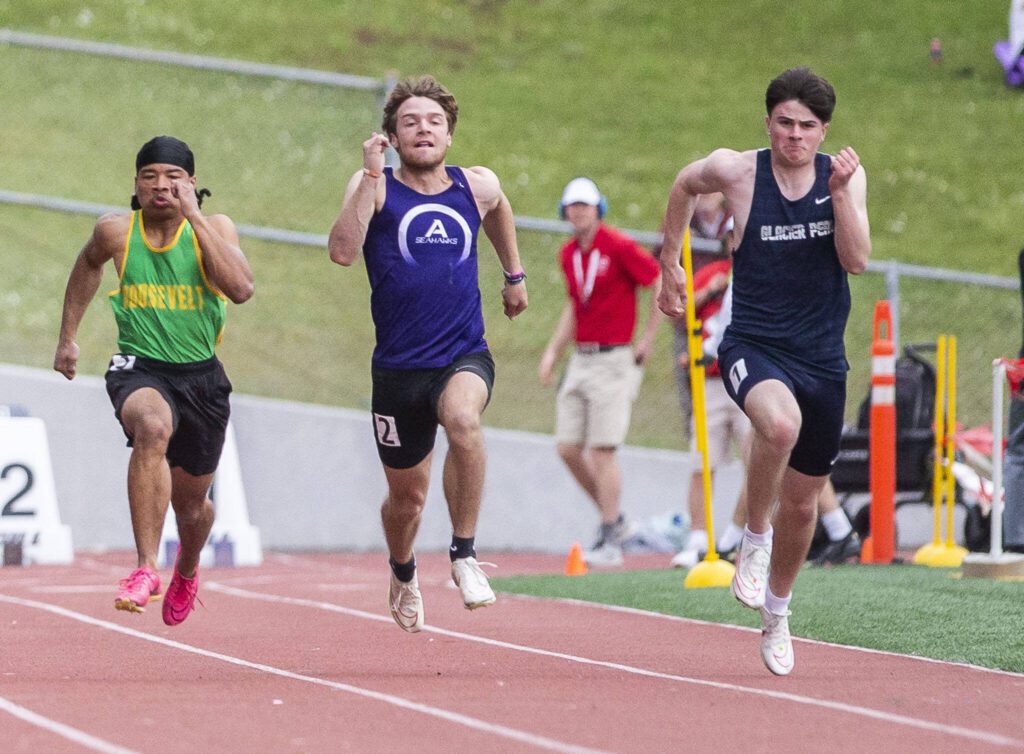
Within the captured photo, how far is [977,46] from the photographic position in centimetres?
3738

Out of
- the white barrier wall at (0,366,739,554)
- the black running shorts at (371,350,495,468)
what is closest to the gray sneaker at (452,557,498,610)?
the black running shorts at (371,350,495,468)

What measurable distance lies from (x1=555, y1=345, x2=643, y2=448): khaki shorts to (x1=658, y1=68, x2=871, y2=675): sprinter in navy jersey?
19.8 ft

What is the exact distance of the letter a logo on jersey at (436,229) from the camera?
321 inches

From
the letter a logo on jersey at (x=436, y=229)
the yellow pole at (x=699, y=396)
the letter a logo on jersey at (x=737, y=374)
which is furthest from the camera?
the yellow pole at (x=699, y=396)

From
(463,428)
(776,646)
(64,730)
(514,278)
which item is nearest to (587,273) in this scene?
(514,278)

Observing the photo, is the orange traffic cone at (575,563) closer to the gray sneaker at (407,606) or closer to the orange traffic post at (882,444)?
the orange traffic post at (882,444)

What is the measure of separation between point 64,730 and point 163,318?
8.50ft

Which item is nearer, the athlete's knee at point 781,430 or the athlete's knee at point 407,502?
the athlete's knee at point 781,430

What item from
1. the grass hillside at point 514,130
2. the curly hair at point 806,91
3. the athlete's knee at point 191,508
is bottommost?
the athlete's knee at point 191,508

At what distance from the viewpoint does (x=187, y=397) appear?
28.1ft

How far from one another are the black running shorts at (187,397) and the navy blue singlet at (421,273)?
84 cm

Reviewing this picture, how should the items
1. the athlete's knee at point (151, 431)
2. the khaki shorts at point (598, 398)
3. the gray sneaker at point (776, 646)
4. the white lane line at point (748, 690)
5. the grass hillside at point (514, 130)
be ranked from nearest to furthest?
the white lane line at point (748, 690), the gray sneaker at point (776, 646), the athlete's knee at point (151, 431), the khaki shorts at point (598, 398), the grass hillside at point (514, 130)

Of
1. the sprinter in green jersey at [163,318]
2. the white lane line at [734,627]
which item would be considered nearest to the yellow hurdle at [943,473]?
the white lane line at [734,627]

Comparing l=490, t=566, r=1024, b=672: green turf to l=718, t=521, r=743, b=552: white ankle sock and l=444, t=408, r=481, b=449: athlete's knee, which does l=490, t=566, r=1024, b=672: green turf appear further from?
l=444, t=408, r=481, b=449: athlete's knee
